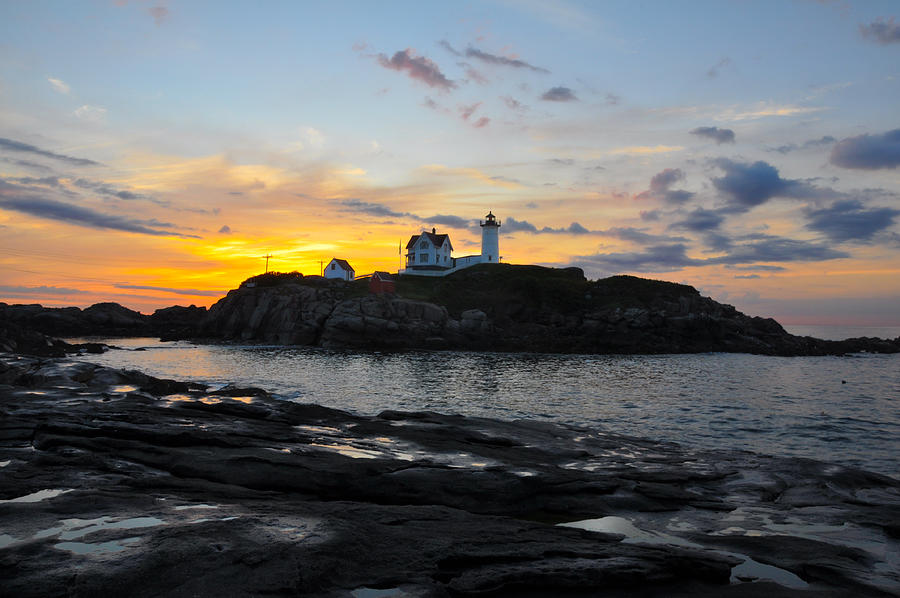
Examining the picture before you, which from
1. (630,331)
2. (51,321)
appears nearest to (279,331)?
(51,321)

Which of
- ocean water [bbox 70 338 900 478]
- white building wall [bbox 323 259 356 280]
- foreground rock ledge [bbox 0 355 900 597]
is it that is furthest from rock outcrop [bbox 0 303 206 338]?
foreground rock ledge [bbox 0 355 900 597]

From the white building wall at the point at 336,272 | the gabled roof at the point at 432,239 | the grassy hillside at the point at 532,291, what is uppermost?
the gabled roof at the point at 432,239

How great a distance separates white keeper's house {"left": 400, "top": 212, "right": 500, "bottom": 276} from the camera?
421 ft

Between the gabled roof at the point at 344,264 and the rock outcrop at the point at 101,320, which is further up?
the gabled roof at the point at 344,264

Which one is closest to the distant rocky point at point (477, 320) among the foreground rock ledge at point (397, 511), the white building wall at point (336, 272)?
the white building wall at point (336, 272)

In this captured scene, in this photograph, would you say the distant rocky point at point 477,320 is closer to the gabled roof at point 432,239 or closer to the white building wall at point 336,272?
the white building wall at point 336,272

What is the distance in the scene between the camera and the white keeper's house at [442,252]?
128 meters

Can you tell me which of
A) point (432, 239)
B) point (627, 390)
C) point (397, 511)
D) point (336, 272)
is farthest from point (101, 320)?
point (397, 511)

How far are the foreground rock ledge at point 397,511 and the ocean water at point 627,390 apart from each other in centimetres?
653

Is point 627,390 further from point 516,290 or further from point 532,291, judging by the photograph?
point 516,290

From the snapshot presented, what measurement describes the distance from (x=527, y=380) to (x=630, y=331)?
46.0 meters

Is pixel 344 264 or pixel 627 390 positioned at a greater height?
pixel 344 264

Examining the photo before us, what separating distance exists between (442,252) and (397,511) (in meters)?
121

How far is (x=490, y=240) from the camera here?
13088 cm
